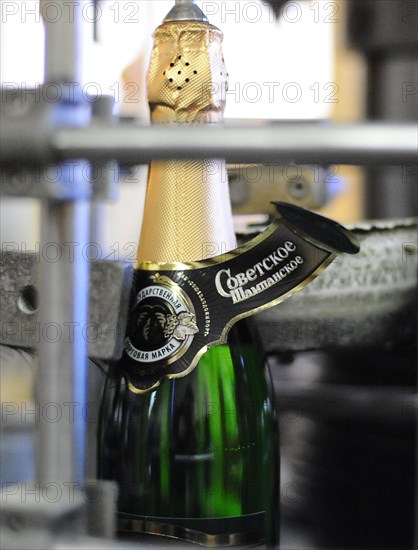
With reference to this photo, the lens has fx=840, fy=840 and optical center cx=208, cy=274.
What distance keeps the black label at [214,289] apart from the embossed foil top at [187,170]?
0.03m

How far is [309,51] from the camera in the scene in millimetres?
1122

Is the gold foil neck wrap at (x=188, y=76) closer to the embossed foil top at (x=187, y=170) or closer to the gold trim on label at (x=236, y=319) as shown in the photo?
the embossed foil top at (x=187, y=170)

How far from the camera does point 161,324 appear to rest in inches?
21.3

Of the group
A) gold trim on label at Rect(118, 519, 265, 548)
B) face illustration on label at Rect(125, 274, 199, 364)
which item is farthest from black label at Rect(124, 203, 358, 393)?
gold trim on label at Rect(118, 519, 265, 548)

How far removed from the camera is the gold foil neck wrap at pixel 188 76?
0.52m

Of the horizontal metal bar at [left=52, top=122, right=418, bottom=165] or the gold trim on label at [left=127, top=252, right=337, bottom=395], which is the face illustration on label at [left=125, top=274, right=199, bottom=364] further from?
the horizontal metal bar at [left=52, top=122, right=418, bottom=165]

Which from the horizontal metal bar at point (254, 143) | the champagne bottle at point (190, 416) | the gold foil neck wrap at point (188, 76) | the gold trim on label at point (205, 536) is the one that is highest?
the gold foil neck wrap at point (188, 76)

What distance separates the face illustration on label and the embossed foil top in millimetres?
28

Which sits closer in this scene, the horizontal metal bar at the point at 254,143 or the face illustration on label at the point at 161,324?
the horizontal metal bar at the point at 254,143

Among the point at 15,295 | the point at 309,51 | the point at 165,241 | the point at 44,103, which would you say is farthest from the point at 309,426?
the point at 309,51

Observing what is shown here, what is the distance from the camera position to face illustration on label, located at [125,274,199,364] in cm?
54

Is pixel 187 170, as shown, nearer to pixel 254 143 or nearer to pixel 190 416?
pixel 190 416

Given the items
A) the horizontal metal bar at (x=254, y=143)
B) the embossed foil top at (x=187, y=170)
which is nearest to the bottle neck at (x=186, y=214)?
the embossed foil top at (x=187, y=170)

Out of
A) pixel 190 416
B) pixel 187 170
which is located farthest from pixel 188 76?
pixel 190 416
